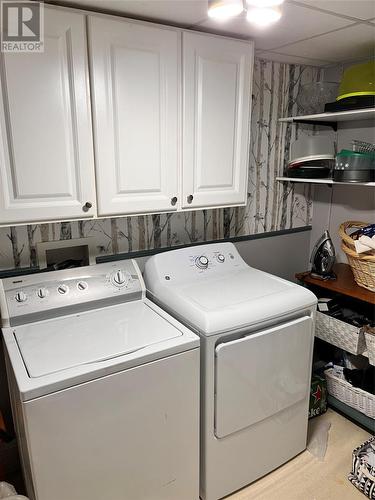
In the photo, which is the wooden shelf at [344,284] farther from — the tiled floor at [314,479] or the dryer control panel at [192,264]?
the tiled floor at [314,479]

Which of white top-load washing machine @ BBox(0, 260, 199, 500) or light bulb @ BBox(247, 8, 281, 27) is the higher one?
light bulb @ BBox(247, 8, 281, 27)

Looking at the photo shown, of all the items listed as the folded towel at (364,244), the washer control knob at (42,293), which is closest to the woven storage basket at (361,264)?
the folded towel at (364,244)

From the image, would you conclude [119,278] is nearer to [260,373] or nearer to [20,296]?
[20,296]

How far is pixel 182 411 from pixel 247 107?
148cm

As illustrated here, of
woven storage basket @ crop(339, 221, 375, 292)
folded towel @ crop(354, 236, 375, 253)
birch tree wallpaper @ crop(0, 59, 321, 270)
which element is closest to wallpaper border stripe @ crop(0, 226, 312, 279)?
birch tree wallpaper @ crop(0, 59, 321, 270)

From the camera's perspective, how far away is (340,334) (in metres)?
2.13

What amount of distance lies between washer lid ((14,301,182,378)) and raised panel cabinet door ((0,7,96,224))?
0.47 meters

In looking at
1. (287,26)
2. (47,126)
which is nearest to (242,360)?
(47,126)

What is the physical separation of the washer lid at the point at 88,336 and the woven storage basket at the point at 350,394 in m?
1.29

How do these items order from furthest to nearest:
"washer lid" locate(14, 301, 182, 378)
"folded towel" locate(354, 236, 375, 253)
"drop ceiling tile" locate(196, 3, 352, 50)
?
"folded towel" locate(354, 236, 375, 253) < "drop ceiling tile" locate(196, 3, 352, 50) < "washer lid" locate(14, 301, 182, 378)

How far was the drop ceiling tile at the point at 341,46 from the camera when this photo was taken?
5.77ft

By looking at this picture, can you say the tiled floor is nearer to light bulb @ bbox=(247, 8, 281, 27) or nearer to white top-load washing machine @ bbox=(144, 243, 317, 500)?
white top-load washing machine @ bbox=(144, 243, 317, 500)

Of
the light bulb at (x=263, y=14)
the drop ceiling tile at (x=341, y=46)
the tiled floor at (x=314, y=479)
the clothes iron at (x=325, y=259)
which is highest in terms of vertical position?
the drop ceiling tile at (x=341, y=46)

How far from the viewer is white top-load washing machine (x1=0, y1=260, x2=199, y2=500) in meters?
1.28
